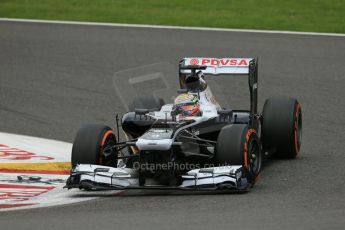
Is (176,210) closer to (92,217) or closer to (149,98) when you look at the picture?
(92,217)

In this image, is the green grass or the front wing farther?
the green grass

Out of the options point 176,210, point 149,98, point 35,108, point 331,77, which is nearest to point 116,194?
point 176,210

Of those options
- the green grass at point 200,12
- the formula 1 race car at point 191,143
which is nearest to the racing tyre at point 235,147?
the formula 1 race car at point 191,143

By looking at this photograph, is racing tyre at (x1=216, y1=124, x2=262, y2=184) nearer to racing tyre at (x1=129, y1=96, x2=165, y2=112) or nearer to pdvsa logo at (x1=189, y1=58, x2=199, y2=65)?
racing tyre at (x1=129, y1=96, x2=165, y2=112)

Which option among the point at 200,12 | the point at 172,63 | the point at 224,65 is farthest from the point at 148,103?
the point at 200,12

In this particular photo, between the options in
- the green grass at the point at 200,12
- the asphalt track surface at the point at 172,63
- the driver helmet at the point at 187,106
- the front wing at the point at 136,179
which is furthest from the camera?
the green grass at the point at 200,12

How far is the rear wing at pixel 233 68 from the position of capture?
12.9 meters

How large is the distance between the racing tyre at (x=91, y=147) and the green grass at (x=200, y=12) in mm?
11634

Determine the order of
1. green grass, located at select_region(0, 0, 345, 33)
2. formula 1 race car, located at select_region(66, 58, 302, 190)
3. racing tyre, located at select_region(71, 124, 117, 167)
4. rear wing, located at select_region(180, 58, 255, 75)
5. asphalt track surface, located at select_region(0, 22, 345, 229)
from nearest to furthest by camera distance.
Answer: asphalt track surface, located at select_region(0, 22, 345, 229) < formula 1 race car, located at select_region(66, 58, 302, 190) < racing tyre, located at select_region(71, 124, 117, 167) < rear wing, located at select_region(180, 58, 255, 75) < green grass, located at select_region(0, 0, 345, 33)

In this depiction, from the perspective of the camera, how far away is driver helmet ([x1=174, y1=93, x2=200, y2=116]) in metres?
12.4

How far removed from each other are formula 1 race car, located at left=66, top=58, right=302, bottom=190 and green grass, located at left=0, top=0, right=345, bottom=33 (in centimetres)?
986

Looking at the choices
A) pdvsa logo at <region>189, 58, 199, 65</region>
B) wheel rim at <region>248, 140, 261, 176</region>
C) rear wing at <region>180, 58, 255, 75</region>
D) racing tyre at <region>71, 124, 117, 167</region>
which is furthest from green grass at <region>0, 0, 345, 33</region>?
racing tyre at <region>71, 124, 117, 167</region>

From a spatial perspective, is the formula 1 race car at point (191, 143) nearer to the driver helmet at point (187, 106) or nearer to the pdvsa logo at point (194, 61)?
the driver helmet at point (187, 106)

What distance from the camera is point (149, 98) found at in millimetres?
13594
